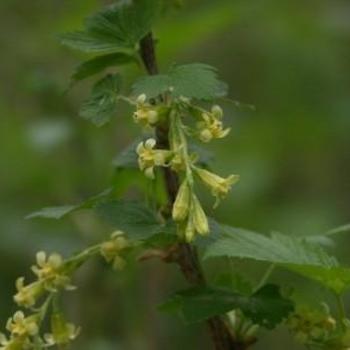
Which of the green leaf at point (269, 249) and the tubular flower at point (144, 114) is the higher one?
the tubular flower at point (144, 114)

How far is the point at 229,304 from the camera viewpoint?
144 centimetres

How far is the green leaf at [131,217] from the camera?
141cm

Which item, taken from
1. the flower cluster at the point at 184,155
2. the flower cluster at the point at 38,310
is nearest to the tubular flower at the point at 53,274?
the flower cluster at the point at 38,310

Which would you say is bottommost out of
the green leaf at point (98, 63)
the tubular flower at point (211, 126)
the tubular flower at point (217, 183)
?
the tubular flower at point (217, 183)

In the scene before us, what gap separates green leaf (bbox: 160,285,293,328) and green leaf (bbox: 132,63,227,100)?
259mm

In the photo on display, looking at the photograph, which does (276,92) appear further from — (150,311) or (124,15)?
(124,15)

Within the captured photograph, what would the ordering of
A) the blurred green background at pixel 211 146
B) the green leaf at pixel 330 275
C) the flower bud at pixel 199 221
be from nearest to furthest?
the flower bud at pixel 199 221, the green leaf at pixel 330 275, the blurred green background at pixel 211 146

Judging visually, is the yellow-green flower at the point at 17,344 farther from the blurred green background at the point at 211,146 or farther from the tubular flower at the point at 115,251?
the blurred green background at the point at 211,146

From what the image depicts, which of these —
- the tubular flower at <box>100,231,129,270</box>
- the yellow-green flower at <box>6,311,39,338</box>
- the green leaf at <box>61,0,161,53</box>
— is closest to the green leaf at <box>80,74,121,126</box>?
the green leaf at <box>61,0,161,53</box>

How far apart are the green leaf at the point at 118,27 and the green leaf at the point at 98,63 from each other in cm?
3

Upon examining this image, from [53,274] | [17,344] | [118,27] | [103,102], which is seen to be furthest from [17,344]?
[118,27]

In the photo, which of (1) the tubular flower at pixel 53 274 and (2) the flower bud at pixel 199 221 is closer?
(2) the flower bud at pixel 199 221

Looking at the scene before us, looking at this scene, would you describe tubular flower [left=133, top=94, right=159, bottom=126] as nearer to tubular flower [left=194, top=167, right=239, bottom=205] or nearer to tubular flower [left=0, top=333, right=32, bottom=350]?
tubular flower [left=194, top=167, right=239, bottom=205]

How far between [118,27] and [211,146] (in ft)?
8.56
